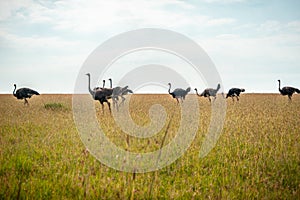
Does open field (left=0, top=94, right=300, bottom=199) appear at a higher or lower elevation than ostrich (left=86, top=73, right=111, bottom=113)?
lower

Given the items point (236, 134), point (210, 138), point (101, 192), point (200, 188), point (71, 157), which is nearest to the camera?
point (101, 192)

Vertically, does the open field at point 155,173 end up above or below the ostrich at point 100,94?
below

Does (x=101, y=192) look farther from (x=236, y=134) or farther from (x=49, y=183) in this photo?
(x=236, y=134)

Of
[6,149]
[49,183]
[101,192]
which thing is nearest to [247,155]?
[101,192]

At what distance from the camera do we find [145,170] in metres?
A: 5.80

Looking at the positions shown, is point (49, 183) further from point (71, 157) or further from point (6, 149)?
point (6, 149)

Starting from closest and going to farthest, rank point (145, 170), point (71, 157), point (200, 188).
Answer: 1. point (200, 188)
2. point (145, 170)
3. point (71, 157)

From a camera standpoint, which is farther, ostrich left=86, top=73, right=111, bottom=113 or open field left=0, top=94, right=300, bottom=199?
ostrich left=86, top=73, right=111, bottom=113

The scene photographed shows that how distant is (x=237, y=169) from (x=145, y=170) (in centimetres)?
181

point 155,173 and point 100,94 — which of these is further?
point 100,94

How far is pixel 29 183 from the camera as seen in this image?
4.95m

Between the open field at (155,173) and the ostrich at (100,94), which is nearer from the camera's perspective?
the open field at (155,173)

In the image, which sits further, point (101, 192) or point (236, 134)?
point (236, 134)

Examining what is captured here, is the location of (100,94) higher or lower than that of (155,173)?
higher
